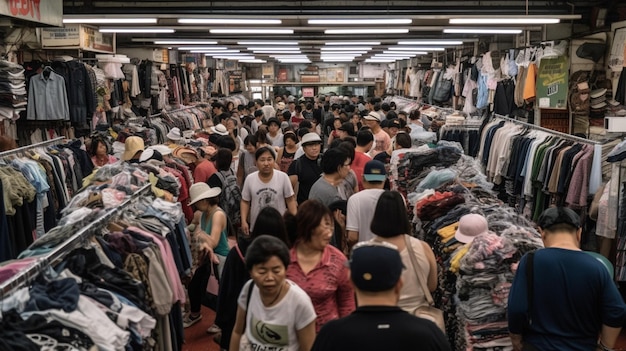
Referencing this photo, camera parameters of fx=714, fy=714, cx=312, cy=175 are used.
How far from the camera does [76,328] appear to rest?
11.2ft

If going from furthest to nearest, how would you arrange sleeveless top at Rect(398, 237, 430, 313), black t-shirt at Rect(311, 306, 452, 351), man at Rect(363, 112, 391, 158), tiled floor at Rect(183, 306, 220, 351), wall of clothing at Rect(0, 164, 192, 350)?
man at Rect(363, 112, 391, 158), tiled floor at Rect(183, 306, 220, 351), sleeveless top at Rect(398, 237, 430, 313), wall of clothing at Rect(0, 164, 192, 350), black t-shirt at Rect(311, 306, 452, 351)

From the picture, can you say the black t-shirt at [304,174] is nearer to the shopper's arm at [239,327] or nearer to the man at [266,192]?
the man at [266,192]

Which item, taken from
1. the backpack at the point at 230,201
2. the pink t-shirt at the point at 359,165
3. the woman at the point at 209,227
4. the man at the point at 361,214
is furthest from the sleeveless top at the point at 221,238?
the pink t-shirt at the point at 359,165

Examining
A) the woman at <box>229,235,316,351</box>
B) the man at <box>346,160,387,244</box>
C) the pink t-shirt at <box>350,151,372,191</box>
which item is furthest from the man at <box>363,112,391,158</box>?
the woman at <box>229,235,316,351</box>

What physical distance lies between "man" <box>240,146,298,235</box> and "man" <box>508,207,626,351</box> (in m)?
2.98

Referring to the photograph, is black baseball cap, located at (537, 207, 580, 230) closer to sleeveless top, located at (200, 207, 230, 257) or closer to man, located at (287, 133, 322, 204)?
sleeveless top, located at (200, 207, 230, 257)

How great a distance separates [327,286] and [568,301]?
130 cm

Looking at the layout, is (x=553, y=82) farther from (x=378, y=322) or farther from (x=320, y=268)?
(x=378, y=322)

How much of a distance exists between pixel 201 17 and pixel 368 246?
7.01 m

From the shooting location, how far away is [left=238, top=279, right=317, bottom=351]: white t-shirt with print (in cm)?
344

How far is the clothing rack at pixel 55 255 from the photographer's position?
339cm

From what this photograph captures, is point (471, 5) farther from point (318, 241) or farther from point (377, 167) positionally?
point (318, 241)

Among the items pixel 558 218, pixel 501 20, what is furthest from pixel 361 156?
pixel 558 218

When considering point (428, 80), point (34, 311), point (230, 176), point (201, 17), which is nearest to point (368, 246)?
point (34, 311)
